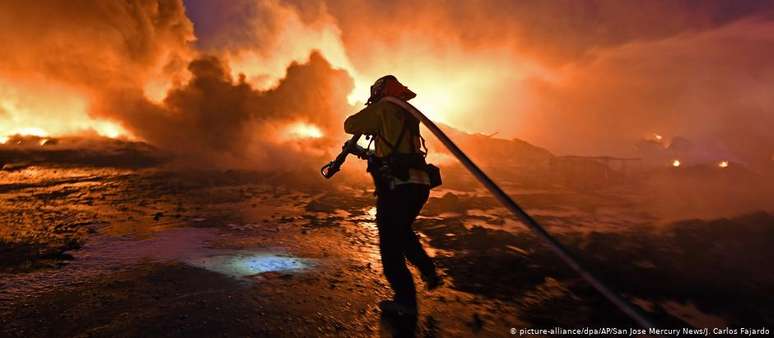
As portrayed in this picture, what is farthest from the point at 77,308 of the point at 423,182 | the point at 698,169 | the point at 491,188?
the point at 698,169

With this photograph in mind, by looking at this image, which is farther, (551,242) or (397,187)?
(397,187)

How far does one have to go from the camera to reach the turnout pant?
324 centimetres

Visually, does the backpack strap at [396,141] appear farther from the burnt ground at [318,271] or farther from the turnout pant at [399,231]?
the burnt ground at [318,271]

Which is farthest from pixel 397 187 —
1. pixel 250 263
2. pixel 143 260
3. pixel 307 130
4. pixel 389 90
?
pixel 307 130

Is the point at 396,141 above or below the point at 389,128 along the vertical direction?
below

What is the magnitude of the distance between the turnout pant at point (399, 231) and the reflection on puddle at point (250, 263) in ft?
A: 4.65

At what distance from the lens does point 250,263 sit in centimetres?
431

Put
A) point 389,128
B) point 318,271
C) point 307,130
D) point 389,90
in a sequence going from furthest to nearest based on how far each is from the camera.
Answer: point 307,130
point 318,271
point 389,90
point 389,128

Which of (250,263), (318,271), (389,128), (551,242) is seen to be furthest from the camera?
(250,263)

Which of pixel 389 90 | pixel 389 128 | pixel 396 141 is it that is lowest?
pixel 396 141

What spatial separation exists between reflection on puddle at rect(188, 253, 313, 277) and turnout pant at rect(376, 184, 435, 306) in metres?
1.42

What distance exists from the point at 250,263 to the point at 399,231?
210 centimetres

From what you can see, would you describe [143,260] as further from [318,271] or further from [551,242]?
[551,242]

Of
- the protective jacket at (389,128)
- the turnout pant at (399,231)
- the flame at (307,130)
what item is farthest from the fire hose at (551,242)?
the flame at (307,130)
